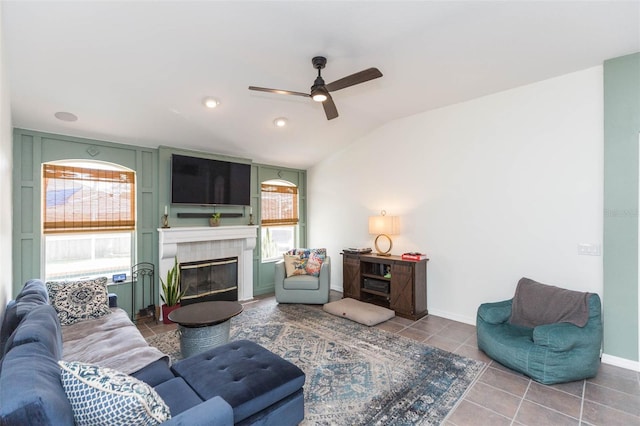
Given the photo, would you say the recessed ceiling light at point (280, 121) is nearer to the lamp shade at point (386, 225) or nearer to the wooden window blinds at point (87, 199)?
the lamp shade at point (386, 225)

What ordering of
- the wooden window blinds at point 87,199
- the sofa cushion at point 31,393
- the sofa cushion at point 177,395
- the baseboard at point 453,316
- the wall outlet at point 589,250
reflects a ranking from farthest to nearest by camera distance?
the baseboard at point 453,316
the wooden window blinds at point 87,199
the wall outlet at point 589,250
the sofa cushion at point 177,395
the sofa cushion at point 31,393

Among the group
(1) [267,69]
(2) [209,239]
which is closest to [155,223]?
(2) [209,239]

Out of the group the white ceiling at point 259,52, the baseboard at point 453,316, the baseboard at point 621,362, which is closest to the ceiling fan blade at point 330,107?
the white ceiling at point 259,52

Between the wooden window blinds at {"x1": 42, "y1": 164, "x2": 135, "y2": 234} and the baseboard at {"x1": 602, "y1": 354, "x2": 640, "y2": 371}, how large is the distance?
579cm

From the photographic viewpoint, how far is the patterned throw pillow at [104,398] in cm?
118

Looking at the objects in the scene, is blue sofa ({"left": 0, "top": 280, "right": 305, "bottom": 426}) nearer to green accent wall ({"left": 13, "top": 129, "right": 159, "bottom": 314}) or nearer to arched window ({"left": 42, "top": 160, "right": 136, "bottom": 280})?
green accent wall ({"left": 13, "top": 129, "right": 159, "bottom": 314})

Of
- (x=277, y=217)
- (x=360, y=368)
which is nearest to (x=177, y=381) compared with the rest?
(x=360, y=368)

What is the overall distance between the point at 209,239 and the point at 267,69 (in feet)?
9.12

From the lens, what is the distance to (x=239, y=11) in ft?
7.60

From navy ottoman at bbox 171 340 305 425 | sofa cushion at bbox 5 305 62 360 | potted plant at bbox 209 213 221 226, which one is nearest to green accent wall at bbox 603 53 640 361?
navy ottoman at bbox 171 340 305 425

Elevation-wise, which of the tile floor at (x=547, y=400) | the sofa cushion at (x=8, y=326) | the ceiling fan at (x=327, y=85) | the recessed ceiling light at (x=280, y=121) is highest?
the recessed ceiling light at (x=280, y=121)

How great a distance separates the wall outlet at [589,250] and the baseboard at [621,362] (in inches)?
39.6

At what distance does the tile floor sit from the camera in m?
2.17

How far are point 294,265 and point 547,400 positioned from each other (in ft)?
11.8
